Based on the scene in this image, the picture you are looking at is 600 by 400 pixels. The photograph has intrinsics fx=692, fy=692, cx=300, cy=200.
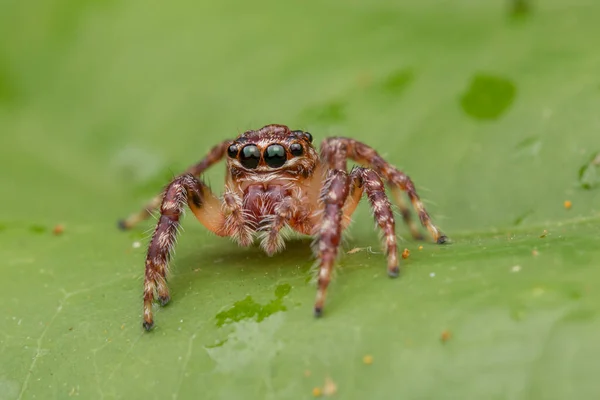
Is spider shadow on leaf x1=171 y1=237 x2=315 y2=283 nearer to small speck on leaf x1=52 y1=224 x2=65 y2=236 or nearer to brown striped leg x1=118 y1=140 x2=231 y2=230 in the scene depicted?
brown striped leg x1=118 y1=140 x2=231 y2=230

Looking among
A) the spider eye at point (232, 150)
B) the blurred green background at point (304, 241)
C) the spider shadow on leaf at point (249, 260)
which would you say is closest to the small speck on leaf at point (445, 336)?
the blurred green background at point (304, 241)

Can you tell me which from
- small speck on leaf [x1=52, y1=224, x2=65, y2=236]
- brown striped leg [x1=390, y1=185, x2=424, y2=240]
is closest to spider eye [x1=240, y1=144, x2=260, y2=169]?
brown striped leg [x1=390, y1=185, x2=424, y2=240]

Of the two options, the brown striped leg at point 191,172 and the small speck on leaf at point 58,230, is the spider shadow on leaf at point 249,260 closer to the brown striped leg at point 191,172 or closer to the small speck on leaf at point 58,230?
the brown striped leg at point 191,172

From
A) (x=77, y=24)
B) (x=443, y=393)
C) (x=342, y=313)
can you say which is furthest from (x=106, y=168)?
(x=443, y=393)

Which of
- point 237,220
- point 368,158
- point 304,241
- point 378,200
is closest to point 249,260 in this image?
point 237,220

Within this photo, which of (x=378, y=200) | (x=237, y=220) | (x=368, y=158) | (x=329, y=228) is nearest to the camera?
(x=329, y=228)

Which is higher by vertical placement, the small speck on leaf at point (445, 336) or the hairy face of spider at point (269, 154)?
the hairy face of spider at point (269, 154)

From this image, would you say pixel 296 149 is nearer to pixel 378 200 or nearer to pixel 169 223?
pixel 378 200
